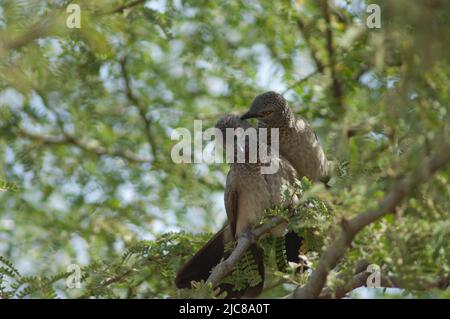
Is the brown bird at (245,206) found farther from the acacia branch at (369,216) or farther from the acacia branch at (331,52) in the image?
the acacia branch at (369,216)

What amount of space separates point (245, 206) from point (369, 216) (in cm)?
312

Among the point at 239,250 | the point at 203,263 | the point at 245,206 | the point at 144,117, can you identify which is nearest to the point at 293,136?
the point at 245,206

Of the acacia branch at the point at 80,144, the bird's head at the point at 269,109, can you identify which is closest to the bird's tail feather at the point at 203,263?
the bird's head at the point at 269,109

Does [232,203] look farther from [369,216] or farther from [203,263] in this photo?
[369,216]

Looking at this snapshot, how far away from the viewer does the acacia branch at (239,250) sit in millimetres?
4211

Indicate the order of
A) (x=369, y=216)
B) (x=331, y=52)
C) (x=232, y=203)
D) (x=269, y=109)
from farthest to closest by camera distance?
(x=331, y=52), (x=269, y=109), (x=232, y=203), (x=369, y=216)

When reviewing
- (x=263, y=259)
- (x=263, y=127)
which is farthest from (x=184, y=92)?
(x=263, y=259)

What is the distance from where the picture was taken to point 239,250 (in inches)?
178

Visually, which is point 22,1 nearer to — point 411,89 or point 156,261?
point 411,89

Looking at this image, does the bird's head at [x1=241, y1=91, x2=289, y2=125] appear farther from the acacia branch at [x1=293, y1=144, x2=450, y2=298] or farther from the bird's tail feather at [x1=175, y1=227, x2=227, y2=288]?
the acacia branch at [x1=293, y1=144, x2=450, y2=298]

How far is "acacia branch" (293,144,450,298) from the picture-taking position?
2369 millimetres

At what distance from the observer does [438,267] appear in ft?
10.6

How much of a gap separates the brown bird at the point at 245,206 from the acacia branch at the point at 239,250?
353 millimetres
